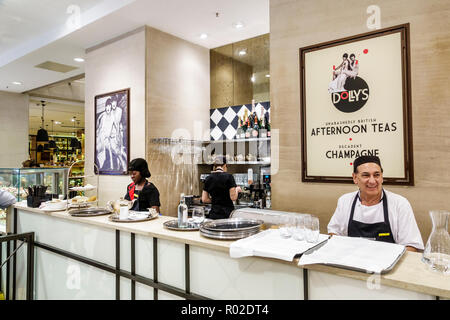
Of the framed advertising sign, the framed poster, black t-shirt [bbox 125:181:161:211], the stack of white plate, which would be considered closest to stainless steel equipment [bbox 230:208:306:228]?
the framed advertising sign

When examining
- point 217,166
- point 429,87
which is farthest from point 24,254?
point 429,87

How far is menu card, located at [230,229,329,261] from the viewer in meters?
1.38

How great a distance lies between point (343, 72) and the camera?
256cm

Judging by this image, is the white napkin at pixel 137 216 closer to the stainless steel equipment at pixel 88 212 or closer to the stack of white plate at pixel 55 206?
the stainless steel equipment at pixel 88 212

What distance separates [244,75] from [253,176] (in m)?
1.54

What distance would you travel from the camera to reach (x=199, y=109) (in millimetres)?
4844

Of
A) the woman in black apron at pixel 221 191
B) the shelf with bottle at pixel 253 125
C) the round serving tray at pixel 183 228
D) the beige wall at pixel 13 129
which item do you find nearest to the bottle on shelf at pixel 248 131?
the shelf with bottle at pixel 253 125

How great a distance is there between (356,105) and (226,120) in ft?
8.42

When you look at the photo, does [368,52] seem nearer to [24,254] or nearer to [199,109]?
[199,109]

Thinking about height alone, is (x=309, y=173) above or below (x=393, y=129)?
below

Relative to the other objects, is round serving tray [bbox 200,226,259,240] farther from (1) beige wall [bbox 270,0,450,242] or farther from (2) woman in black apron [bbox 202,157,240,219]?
(2) woman in black apron [bbox 202,157,240,219]

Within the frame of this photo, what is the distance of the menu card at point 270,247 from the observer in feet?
4.51

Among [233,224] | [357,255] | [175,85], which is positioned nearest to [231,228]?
[233,224]

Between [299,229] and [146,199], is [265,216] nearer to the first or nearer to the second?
[299,229]
